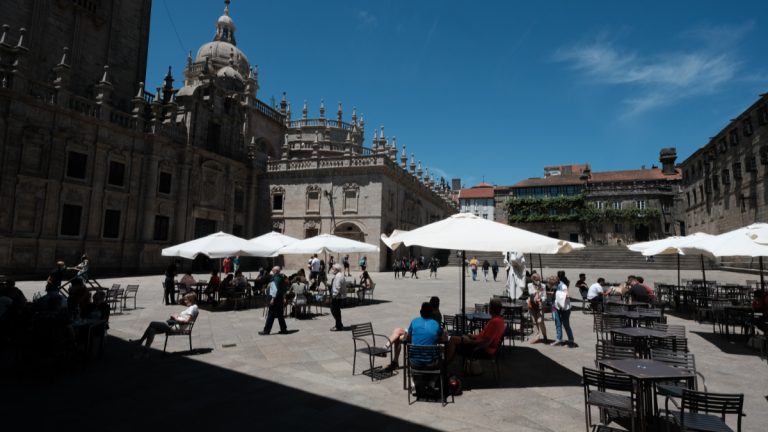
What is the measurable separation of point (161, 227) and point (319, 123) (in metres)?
22.2

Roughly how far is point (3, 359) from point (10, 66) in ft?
67.2

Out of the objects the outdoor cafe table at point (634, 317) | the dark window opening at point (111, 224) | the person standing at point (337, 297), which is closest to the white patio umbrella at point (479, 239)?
the outdoor cafe table at point (634, 317)

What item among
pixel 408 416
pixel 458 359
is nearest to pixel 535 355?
pixel 458 359

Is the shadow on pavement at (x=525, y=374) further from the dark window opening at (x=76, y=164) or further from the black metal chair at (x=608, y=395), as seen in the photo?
the dark window opening at (x=76, y=164)

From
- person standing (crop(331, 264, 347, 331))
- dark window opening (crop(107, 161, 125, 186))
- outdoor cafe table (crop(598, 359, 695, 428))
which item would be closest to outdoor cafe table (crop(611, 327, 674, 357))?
outdoor cafe table (crop(598, 359, 695, 428))

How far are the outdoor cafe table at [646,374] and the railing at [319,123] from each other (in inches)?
1667

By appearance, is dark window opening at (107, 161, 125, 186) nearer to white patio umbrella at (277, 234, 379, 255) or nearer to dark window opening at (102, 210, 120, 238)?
dark window opening at (102, 210, 120, 238)

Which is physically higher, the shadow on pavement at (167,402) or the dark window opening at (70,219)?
the dark window opening at (70,219)

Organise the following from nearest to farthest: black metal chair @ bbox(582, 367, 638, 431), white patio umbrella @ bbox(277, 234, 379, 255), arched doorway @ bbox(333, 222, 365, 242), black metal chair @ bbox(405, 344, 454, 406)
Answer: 1. black metal chair @ bbox(582, 367, 638, 431)
2. black metal chair @ bbox(405, 344, 454, 406)
3. white patio umbrella @ bbox(277, 234, 379, 255)
4. arched doorway @ bbox(333, 222, 365, 242)

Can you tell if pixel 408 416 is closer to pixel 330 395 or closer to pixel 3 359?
pixel 330 395

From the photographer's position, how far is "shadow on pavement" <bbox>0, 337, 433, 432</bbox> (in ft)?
15.1

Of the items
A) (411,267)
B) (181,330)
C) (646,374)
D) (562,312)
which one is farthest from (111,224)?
(646,374)

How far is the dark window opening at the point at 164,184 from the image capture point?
1076 inches

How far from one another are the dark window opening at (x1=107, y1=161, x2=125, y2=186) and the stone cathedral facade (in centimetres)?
8
